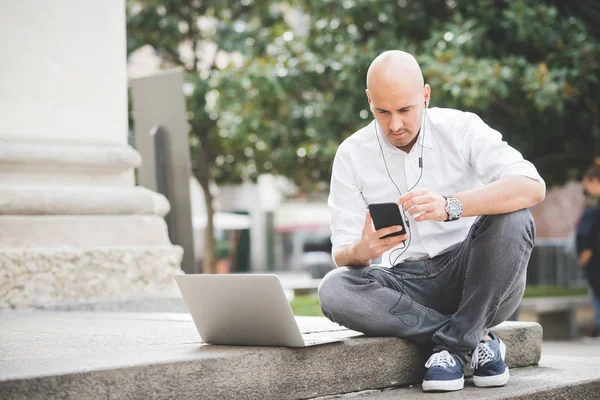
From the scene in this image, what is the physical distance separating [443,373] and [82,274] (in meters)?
2.82

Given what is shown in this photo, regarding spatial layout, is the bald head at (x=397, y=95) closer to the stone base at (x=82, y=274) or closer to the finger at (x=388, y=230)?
the finger at (x=388, y=230)

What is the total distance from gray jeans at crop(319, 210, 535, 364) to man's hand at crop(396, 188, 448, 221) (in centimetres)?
21

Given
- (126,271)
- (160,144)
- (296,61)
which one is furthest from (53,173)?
(296,61)

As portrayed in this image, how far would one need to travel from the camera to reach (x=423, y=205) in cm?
308

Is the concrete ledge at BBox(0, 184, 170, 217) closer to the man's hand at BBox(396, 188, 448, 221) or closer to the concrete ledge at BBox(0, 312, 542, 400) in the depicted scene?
the concrete ledge at BBox(0, 312, 542, 400)

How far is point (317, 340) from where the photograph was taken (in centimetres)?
324

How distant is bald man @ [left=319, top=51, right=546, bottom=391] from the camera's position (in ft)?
10.4

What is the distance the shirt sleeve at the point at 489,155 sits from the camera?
3.26 m

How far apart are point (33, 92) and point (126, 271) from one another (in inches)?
47.3

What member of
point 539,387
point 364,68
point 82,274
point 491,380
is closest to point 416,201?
point 491,380

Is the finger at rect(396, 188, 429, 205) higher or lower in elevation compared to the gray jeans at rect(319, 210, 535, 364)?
higher

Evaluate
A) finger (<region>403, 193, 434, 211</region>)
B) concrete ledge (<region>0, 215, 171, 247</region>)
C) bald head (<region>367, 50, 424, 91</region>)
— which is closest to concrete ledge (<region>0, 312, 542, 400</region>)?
finger (<region>403, 193, 434, 211</region>)

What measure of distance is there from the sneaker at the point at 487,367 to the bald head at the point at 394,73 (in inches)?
39.0

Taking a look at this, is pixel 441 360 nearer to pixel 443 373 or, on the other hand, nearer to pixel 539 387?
pixel 443 373
